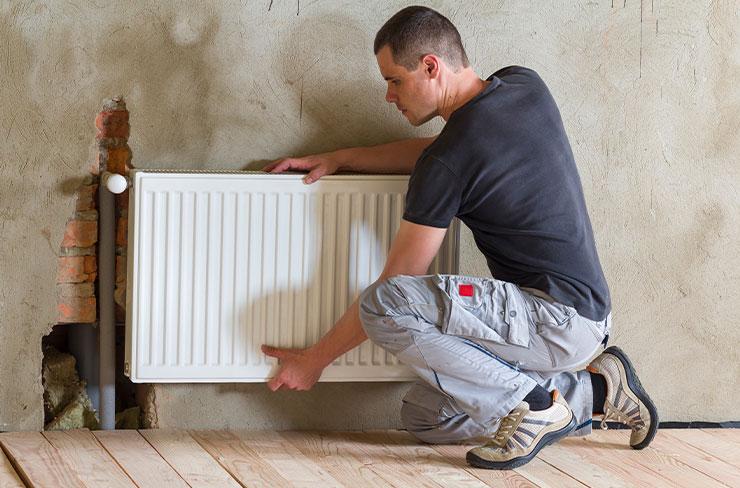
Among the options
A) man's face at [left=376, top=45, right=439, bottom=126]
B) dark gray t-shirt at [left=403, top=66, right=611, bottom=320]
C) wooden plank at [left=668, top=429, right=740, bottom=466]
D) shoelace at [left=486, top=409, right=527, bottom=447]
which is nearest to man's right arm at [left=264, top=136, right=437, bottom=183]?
man's face at [left=376, top=45, right=439, bottom=126]

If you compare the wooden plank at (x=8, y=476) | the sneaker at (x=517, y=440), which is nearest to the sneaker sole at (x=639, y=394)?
the sneaker at (x=517, y=440)

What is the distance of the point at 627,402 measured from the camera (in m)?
2.75

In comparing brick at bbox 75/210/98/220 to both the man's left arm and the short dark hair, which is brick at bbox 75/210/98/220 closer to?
the man's left arm

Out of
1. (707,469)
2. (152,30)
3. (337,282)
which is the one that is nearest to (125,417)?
(337,282)

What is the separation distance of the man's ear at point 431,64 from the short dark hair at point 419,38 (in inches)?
0.4

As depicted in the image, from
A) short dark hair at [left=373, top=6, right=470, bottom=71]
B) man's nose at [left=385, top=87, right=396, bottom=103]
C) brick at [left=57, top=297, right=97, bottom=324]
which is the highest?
short dark hair at [left=373, top=6, right=470, bottom=71]

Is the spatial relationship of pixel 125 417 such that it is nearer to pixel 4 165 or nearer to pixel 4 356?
pixel 4 356

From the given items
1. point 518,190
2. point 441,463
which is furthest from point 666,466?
point 518,190

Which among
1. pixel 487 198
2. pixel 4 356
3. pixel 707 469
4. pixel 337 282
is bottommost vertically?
pixel 707 469

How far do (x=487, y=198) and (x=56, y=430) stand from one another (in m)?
1.34

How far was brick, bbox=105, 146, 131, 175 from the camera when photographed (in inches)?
108

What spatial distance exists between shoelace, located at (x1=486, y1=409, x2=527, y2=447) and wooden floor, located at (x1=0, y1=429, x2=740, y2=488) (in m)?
0.08

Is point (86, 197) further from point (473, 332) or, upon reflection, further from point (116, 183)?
point (473, 332)

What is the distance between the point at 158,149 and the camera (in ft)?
9.00
